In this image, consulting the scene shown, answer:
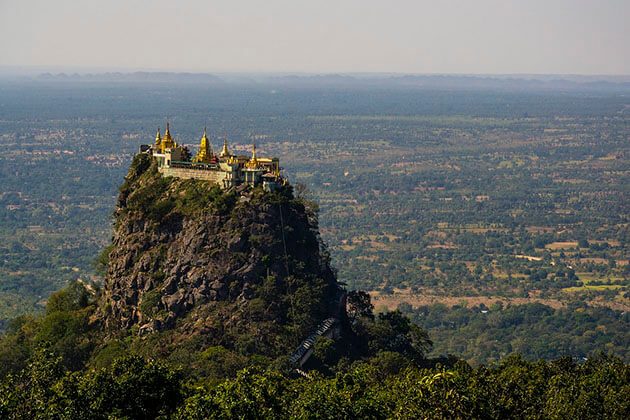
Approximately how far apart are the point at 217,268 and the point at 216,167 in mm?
6318

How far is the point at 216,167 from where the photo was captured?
57906mm

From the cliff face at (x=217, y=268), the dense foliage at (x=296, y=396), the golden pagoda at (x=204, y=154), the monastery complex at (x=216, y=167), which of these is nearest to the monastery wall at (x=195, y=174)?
the monastery complex at (x=216, y=167)

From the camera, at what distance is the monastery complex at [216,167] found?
5700 cm

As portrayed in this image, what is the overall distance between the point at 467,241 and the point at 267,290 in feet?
283

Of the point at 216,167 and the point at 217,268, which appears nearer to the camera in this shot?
the point at 217,268

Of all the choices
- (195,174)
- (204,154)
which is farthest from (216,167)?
(204,154)

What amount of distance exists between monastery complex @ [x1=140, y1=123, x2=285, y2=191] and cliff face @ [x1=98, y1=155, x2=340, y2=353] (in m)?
0.65

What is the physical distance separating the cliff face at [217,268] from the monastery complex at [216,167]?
0.65 meters

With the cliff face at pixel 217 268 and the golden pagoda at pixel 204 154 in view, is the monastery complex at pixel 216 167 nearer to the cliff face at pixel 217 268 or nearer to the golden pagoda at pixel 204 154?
the golden pagoda at pixel 204 154

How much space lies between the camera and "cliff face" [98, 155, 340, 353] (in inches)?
2092

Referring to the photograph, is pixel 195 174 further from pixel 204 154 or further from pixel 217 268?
pixel 217 268

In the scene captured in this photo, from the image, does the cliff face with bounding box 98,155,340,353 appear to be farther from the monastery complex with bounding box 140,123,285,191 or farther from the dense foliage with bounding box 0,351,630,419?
the dense foliage with bounding box 0,351,630,419

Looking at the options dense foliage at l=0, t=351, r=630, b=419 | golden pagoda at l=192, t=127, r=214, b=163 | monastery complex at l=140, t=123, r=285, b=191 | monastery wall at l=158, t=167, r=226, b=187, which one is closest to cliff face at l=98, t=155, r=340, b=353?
monastery wall at l=158, t=167, r=226, b=187

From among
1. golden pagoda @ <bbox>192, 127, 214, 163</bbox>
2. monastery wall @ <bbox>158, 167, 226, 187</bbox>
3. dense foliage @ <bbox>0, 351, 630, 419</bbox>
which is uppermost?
golden pagoda @ <bbox>192, 127, 214, 163</bbox>
